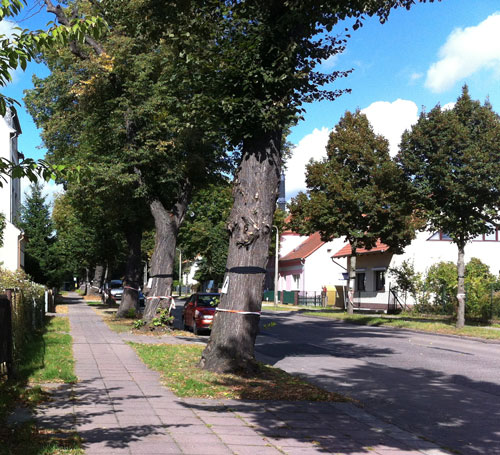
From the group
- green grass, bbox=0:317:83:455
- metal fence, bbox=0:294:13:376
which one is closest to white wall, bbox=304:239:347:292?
green grass, bbox=0:317:83:455

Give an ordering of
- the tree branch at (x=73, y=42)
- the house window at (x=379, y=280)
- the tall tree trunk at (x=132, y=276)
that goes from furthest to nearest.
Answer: the house window at (x=379, y=280)
the tall tree trunk at (x=132, y=276)
the tree branch at (x=73, y=42)

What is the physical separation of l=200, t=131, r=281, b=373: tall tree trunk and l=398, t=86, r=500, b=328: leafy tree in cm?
1396

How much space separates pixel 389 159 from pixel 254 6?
23.6m

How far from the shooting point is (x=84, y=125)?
21.8 metres

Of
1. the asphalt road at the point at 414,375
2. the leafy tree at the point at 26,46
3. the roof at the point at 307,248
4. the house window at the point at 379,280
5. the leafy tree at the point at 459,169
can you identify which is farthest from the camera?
the roof at the point at 307,248

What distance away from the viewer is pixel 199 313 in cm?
2106

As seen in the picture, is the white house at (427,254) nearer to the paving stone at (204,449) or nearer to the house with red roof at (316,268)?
the house with red roof at (316,268)

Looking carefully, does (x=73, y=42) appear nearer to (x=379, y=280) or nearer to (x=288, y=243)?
(x=379, y=280)

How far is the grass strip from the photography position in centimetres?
838

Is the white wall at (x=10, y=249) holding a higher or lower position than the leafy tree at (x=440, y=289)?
higher

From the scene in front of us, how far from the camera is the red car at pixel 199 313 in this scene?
20859 millimetres

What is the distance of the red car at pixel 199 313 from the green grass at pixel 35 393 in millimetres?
5754

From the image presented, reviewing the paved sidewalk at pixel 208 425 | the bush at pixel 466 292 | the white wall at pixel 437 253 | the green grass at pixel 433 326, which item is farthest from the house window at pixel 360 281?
the paved sidewalk at pixel 208 425

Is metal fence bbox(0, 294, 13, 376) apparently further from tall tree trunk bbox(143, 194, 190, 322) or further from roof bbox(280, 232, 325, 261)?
roof bbox(280, 232, 325, 261)
